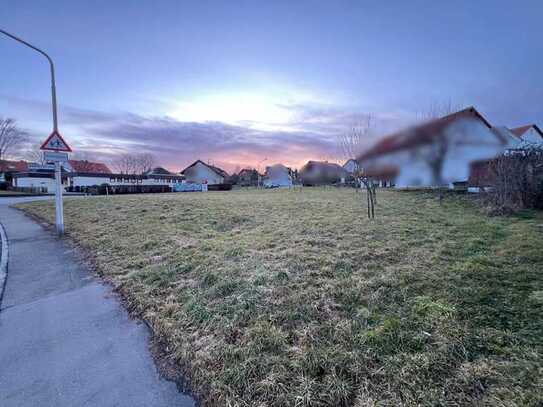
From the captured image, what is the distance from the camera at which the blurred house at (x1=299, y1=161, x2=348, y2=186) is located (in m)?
40.5

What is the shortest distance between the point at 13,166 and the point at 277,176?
60.2 metres

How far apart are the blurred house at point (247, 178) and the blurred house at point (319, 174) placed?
47.6ft

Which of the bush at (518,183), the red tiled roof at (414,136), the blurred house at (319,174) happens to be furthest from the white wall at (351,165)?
the blurred house at (319,174)

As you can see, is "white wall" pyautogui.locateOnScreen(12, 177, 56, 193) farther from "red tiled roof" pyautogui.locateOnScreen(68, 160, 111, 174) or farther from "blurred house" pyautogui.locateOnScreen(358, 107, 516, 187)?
"blurred house" pyautogui.locateOnScreen(358, 107, 516, 187)

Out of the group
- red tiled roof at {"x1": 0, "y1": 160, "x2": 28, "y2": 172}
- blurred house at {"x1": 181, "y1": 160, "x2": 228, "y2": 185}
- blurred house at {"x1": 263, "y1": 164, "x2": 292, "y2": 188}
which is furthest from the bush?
red tiled roof at {"x1": 0, "y1": 160, "x2": 28, "y2": 172}

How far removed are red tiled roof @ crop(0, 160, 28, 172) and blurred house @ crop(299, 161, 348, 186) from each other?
60.2 meters

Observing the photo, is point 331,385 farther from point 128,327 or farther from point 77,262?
point 77,262

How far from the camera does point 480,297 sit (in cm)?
271

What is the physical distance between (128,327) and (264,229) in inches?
175

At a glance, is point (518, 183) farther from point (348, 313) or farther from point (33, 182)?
point (33, 182)

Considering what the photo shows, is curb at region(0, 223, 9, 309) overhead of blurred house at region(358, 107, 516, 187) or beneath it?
beneath

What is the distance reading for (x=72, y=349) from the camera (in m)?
2.37

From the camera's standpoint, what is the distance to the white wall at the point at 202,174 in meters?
66.6

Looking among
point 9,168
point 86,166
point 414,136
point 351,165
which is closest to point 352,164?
point 351,165
